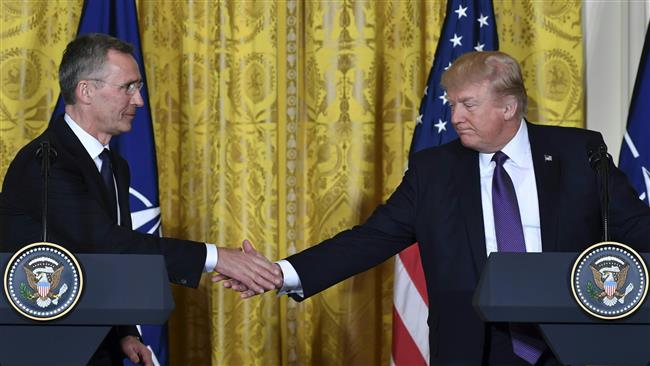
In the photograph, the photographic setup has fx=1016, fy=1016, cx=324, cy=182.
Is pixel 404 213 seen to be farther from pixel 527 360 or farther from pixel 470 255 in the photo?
pixel 527 360

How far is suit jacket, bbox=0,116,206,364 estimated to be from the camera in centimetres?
316

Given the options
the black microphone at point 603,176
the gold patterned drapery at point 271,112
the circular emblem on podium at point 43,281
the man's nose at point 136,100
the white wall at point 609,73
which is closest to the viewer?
the circular emblem on podium at point 43,281

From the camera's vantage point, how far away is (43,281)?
2400 mm

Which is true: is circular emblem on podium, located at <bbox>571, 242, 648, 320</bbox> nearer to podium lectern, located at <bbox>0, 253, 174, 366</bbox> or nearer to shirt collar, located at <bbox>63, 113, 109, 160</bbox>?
podium lectern, located at <bbox>0, 253, 174, 366</bbox>

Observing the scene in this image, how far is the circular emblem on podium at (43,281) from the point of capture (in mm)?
2391

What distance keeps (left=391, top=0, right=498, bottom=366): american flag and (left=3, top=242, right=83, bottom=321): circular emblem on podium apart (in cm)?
247

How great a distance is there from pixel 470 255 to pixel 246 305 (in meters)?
2.15

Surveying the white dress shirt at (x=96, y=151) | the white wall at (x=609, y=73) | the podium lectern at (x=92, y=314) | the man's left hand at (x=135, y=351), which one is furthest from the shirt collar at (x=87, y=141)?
the white wall at (x=609, y=73)

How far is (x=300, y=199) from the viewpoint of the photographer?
A: 536 cm

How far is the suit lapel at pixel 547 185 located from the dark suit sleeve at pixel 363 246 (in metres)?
0.44

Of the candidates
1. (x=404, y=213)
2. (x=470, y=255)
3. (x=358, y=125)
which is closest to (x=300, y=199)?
(x=358, y=125)

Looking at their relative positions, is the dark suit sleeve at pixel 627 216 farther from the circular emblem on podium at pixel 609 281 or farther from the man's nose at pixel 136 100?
the man's nose at pixel 136 100

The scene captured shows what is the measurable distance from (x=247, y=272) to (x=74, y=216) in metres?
0.69

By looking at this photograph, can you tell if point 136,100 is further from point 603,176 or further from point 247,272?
point 603,176
